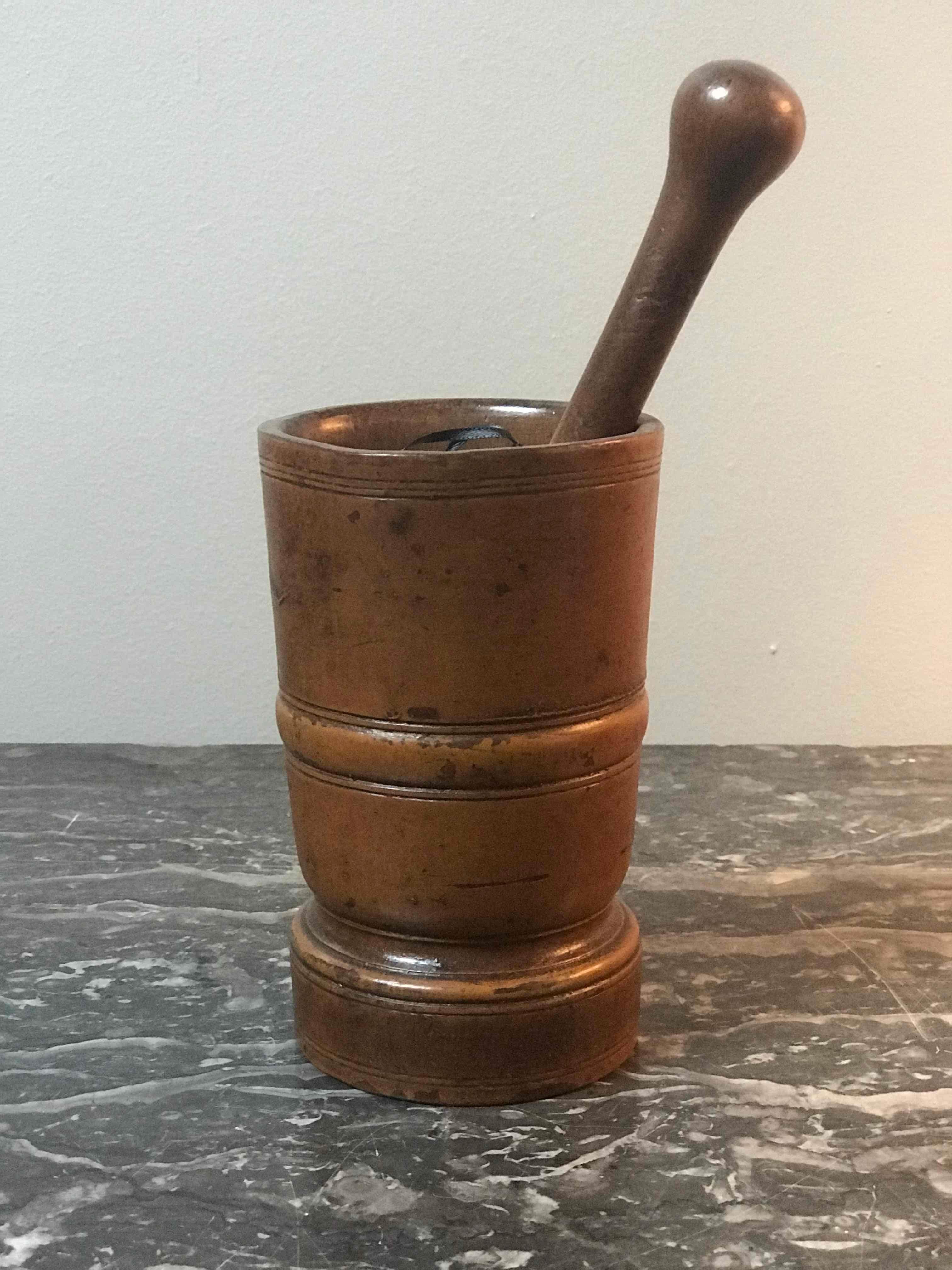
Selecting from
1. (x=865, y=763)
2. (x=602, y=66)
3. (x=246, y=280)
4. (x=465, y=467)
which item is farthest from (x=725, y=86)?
(x=865, y=763)

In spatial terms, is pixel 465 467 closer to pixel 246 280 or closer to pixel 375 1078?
pixel 375 1078

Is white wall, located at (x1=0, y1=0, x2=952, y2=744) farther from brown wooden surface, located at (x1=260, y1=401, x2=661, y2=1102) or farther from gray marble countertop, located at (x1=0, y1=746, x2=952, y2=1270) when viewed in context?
brown wooden surface, located at (x1=260, y1=401, x2=661, y2=1102)

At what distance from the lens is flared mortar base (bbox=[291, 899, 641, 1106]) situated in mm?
994

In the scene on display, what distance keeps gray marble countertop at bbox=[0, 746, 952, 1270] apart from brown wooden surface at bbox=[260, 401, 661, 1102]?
56 millimetres

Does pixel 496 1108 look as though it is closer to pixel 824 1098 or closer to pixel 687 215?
pixel 824 1098

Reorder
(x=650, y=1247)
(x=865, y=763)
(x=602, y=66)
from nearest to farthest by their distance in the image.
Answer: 1. (x=650, y=1247)
2. (x=602, y=66)
3. (x=865, y=763)

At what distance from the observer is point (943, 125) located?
1.63 m

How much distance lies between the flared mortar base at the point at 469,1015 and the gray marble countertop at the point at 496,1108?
0.02m

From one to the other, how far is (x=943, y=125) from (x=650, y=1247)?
1.29 metres

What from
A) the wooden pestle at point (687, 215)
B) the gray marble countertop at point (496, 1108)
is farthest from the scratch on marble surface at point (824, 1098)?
the wooden pestle at point (687, 215)

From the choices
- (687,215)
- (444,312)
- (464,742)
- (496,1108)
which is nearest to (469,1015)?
(496,1108)

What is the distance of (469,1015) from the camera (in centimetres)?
99

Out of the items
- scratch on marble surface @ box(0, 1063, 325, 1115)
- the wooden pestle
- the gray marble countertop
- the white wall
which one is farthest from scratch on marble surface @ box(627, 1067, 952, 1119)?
the white wall

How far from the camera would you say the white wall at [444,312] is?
161 cm
